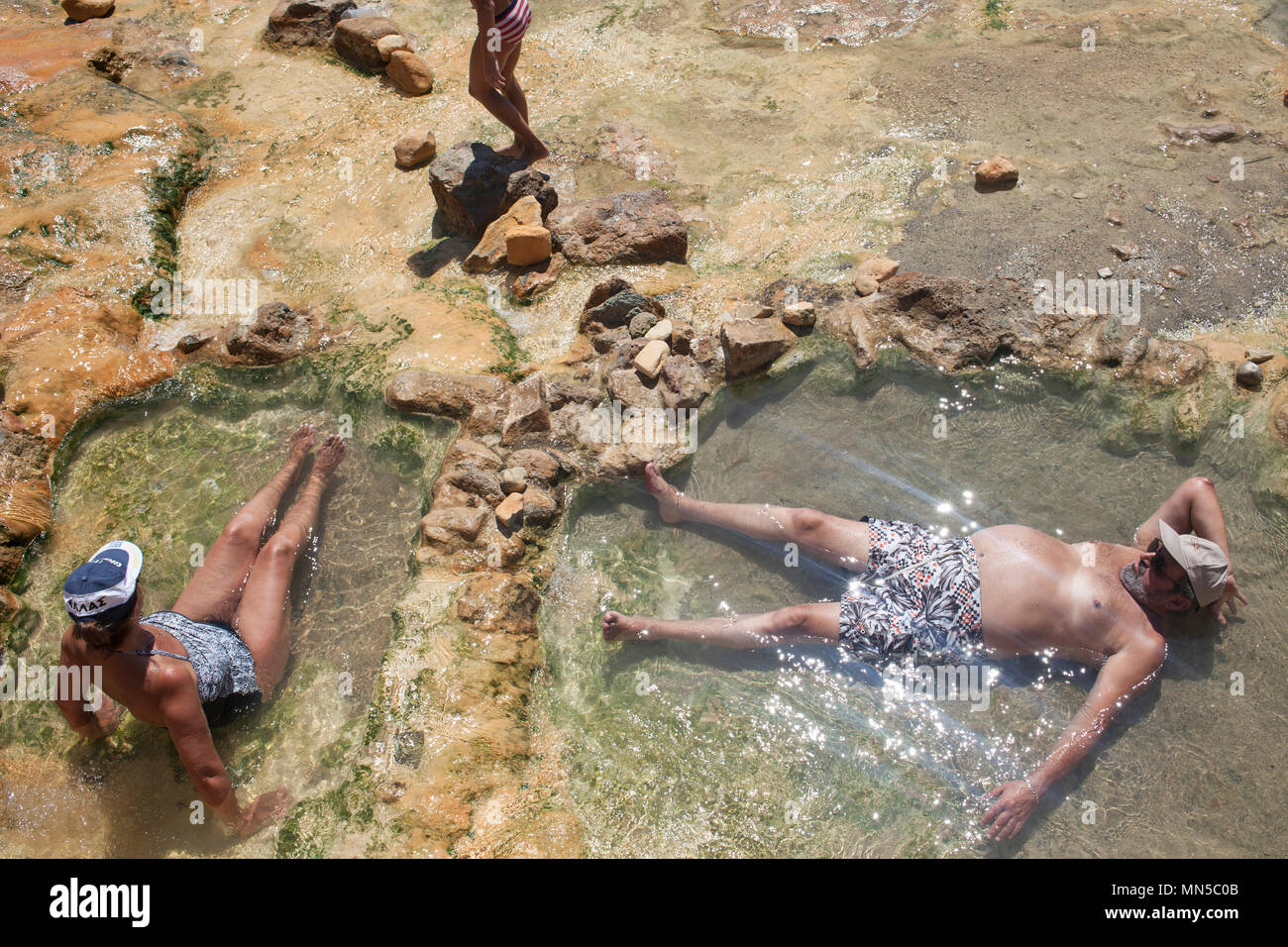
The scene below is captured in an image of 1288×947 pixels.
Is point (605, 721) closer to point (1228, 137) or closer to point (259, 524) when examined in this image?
point (259, 524)

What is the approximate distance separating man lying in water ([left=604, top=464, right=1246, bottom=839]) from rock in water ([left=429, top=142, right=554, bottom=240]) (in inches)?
132

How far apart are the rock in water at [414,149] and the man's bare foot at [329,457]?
2.96 m

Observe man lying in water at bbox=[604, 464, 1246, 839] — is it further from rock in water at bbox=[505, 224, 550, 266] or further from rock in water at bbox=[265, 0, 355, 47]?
rock in water at bbox=[265, 0, 355, 47]

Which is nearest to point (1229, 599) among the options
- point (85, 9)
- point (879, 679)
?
point (879, 679)

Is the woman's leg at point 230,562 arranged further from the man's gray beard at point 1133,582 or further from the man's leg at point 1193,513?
the man's leg at point 1193,513

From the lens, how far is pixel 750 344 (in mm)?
4520

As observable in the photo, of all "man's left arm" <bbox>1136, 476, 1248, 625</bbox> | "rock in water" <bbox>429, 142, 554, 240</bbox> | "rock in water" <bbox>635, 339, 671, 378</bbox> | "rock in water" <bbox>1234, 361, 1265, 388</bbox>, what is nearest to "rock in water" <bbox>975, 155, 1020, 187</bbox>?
"rock in water" <bbox>1234, 361, 1265, 388</bbox>

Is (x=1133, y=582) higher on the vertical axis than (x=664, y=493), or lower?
higher

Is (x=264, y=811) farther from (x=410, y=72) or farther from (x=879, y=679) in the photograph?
(x=410, y=72)

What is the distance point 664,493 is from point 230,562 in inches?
85.1

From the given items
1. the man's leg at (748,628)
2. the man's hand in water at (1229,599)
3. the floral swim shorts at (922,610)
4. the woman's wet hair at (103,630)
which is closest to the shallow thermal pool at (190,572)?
the woman's wet hair at (103,630)

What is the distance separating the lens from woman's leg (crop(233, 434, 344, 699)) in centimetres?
379

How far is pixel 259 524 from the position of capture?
4156 millimetres

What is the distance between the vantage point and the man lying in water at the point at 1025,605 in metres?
Result: 3.57
